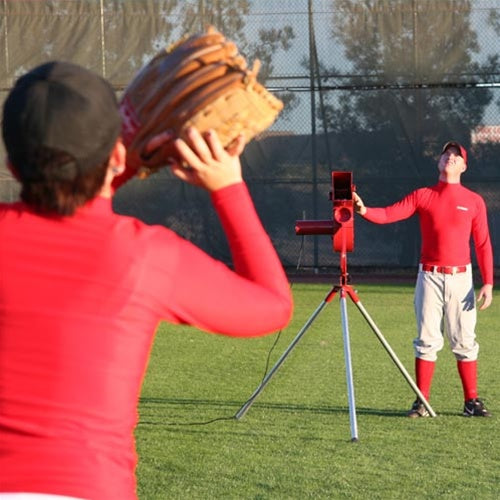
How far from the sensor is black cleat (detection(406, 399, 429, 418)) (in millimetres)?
8422

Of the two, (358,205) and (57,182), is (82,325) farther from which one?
(358,205)

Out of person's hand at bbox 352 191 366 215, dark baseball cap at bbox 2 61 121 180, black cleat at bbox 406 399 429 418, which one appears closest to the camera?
dark baseball cap at bbox 2 61 121 180

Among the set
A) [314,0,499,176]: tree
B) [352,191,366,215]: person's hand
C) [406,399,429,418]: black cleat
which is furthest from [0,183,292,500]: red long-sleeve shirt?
[314,0,499,176]: tree

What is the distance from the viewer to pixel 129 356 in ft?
7.55

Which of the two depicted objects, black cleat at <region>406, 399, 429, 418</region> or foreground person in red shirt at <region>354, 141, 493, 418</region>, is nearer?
black cleat at <region>406, 399, 429, 418</region>

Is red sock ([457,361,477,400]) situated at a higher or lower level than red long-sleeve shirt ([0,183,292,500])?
lower

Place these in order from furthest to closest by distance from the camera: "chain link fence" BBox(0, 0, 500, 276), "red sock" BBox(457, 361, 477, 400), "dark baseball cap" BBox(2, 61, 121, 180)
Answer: "chain link fence" BBox(0, 0, 500, 276), "red sock" BBox(457, 361, 477, 400), "dark baseball cap" BBox(2, 61, 121, 180)

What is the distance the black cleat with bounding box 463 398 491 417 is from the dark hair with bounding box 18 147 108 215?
6.61 meters

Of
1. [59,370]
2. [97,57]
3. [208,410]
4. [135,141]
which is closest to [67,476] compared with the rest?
[59,370]

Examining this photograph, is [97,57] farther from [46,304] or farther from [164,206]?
[46,304]

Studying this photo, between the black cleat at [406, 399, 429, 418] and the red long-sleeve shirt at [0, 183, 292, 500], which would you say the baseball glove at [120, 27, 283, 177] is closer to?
the red long-sleeve shirt at [0, 183, 292, 500]

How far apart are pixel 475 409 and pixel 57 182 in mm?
6708

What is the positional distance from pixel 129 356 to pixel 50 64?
23.0 inches

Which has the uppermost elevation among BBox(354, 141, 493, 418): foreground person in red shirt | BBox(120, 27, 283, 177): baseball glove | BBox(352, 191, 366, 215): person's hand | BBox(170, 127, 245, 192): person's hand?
BBox(120, 27, 283, 177): baseball glove
